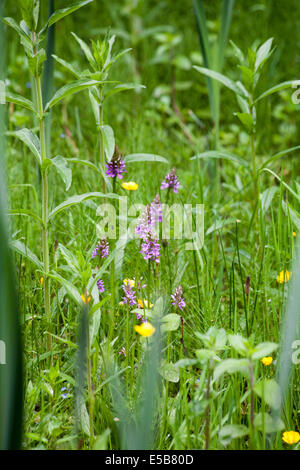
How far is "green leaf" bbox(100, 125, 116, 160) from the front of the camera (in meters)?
1.33

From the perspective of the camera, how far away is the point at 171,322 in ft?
4.05

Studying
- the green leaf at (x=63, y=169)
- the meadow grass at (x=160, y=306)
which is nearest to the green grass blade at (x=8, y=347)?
the meadow grass at (x=160, y=306)

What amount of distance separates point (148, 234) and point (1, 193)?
610 mm

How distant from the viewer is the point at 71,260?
117 cm

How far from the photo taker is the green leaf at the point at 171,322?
3.98 ft

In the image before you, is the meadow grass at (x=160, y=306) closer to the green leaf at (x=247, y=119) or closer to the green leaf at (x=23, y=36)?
the green leaf at (x=247, y=119)

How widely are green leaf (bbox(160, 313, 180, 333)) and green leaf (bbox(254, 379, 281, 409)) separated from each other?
27cm

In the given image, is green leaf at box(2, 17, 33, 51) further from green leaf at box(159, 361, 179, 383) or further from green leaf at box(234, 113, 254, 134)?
green leaf at box(159, 361, 179, 383)

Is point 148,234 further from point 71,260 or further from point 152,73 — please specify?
point 152,73

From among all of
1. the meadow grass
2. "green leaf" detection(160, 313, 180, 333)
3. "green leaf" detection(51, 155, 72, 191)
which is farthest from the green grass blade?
"green leaf" detection(160, 313, 180, 333)

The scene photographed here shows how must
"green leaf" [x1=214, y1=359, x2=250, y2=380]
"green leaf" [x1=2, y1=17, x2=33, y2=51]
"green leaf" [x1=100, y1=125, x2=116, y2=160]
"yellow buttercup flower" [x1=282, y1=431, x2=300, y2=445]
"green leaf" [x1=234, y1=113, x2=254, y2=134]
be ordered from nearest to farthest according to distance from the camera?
"green leaf" [x1=214, y1=359, x2=250, y2=380], "yellow buttercup flower" [x1=282, y1=431, x2=300, y2=445], "green leaf" [x1=2, y1=17, x2=33, y2=51], "green leaf" [x1=100, y1=125, x2=116, y2=160], "green leaf" [x1=234, y1=113, x2=254, y2=134]

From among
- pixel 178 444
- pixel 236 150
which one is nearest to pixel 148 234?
pixel 178 444

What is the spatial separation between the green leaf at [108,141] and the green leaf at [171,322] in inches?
16.8

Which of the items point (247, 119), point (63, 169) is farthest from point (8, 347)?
point (247, 119)
